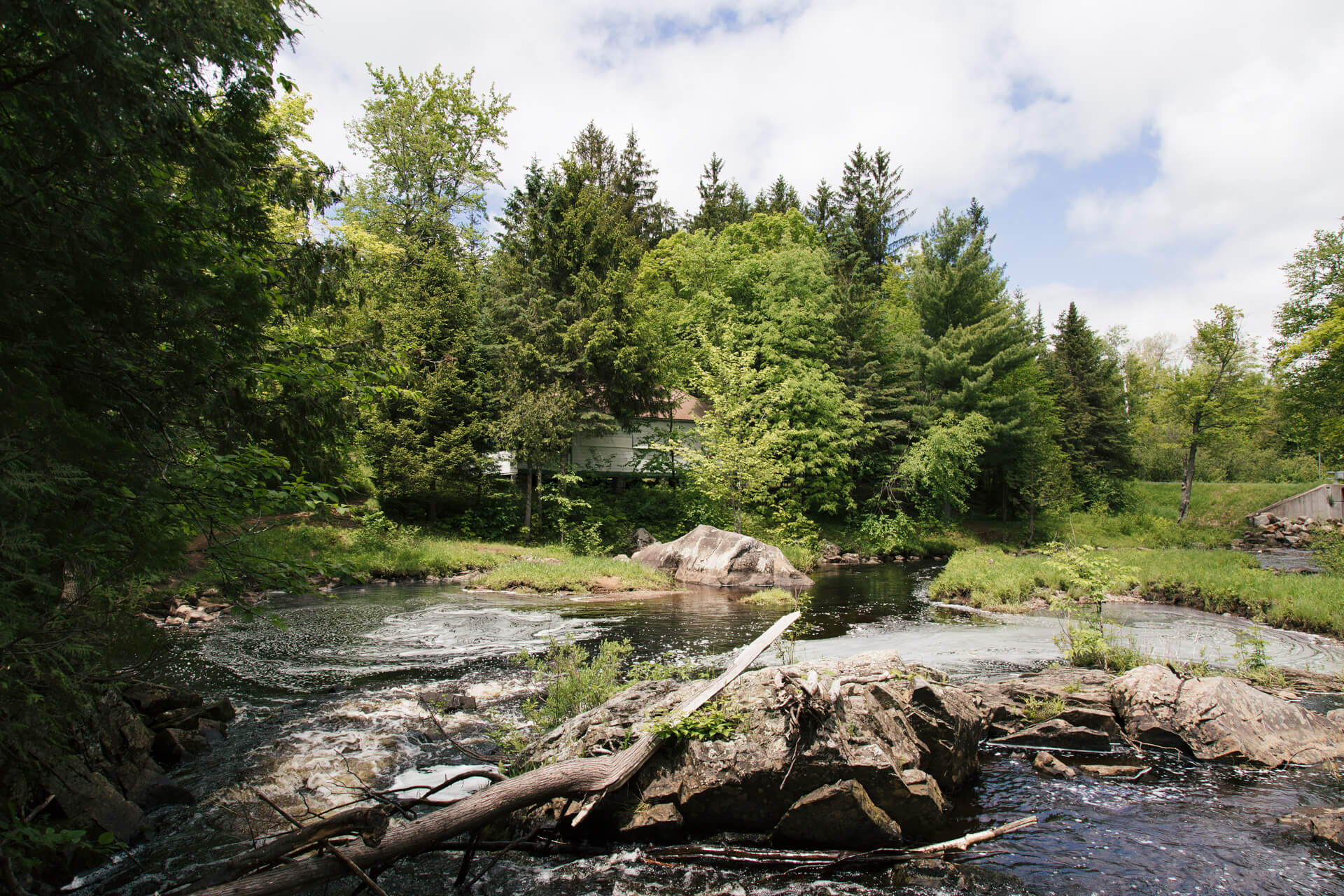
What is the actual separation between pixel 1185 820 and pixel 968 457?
28345 mm

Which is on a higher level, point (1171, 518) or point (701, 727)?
point (1171, 518)

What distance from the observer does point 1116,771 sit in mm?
7062

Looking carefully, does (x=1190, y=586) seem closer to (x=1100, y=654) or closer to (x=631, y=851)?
(x=1100, y=654)

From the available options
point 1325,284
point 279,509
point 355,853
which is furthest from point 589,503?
point 1325,284

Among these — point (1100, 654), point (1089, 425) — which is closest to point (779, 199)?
point (1089, 425)

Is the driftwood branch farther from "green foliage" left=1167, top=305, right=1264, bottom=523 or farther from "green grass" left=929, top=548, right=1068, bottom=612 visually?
"green foliage" left=1167, top=305, right=1264, bottom=523

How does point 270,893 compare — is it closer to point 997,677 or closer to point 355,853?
point 355,853

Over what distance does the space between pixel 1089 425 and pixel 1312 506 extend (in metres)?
11.5

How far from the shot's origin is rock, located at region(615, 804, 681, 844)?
5.52 m

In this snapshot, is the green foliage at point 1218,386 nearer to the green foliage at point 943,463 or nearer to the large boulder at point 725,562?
the green foliage at point 943,463

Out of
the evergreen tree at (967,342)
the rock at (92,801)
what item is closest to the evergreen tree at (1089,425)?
the evergreen tree at (967,342)

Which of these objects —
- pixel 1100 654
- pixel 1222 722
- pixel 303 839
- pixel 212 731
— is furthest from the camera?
pixel 1100 654

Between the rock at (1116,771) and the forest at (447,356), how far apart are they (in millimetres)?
7900

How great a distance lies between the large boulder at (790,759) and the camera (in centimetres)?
564
